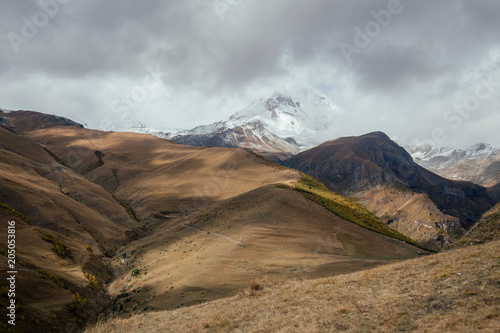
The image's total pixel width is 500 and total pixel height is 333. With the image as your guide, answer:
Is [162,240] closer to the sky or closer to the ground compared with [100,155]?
closer to the ground

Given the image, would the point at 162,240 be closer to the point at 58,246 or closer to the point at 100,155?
the point at 58,246

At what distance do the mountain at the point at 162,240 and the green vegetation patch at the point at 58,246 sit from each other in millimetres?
206

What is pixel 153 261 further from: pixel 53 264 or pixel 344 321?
pixel 344 321

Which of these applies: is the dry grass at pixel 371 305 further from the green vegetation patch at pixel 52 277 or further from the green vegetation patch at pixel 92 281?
the green vegetation patch at pixel 92 281

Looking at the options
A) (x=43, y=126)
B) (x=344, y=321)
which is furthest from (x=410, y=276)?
(x=43, y=126)

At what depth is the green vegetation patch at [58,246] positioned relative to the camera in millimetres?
27828

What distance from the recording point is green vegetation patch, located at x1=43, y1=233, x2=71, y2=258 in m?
27.8

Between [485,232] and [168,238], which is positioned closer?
[485,232]

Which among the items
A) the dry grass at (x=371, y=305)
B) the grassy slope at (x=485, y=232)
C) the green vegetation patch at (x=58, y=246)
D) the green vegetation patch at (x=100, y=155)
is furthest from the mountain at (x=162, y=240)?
the green vegetation patch at (x=100, y=155)

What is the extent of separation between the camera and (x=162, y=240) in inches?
1761

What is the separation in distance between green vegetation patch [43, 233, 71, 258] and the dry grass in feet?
47.9

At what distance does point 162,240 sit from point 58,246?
1743 cm

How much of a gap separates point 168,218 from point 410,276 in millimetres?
54128

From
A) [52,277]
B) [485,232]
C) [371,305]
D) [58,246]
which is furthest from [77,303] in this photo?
[485,232]
